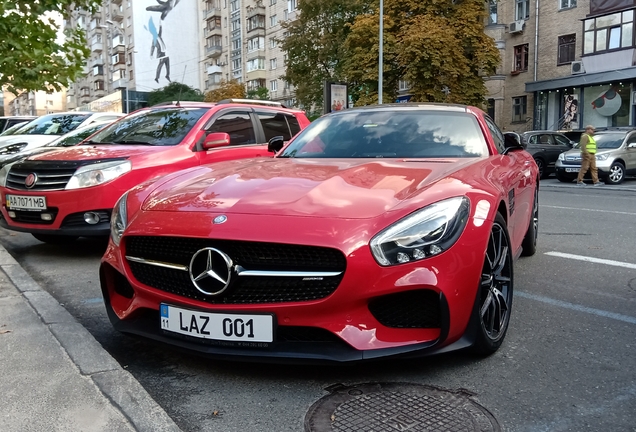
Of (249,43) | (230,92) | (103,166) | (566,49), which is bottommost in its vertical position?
(103,166)

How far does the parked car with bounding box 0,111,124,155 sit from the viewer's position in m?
11.5

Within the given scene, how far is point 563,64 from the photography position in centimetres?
3331

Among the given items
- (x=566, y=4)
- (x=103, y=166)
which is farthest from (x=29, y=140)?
(x=566, y=4)

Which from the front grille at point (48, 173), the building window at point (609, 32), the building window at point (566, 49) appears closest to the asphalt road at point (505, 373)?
the front grille at point (48, 173)

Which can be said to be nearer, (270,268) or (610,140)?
(270,268)

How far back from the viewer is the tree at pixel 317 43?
3775cm

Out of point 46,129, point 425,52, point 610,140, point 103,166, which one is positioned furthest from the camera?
point 425,52

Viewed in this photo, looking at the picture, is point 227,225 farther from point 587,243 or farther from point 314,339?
point 587,243

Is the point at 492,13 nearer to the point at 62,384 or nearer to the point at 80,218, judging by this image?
the point at 80,218

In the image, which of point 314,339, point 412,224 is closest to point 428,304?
point 412,224

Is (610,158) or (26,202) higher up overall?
(26,202)

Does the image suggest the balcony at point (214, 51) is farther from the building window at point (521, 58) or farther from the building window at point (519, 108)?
the building window at point (519, 108)

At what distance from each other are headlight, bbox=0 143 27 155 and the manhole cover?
10152 mm

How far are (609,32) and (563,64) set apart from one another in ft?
12.1
